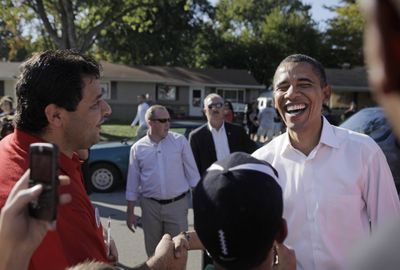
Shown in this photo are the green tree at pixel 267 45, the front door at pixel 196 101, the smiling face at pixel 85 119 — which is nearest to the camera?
the smiling face at pixel 85 119

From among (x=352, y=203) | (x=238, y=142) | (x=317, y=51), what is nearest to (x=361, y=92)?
(x=317, y=51)

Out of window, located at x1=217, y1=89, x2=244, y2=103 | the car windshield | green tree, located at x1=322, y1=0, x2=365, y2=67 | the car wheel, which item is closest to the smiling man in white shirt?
the car windshield

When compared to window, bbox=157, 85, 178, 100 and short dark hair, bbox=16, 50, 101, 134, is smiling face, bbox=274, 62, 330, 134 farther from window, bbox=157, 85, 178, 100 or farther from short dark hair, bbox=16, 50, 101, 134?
window, bbox=157, 85, 178, 100

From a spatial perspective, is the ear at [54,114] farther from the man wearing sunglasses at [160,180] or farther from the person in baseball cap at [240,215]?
the man wearing sunglasses at [160,180]

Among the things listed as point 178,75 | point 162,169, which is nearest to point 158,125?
point 162,169

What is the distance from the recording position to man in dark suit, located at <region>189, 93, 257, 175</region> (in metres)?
6.56

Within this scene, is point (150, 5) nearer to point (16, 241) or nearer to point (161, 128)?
point (161, 128)

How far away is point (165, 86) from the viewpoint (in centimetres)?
4056

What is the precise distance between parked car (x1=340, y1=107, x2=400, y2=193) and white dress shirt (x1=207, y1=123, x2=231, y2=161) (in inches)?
82.0

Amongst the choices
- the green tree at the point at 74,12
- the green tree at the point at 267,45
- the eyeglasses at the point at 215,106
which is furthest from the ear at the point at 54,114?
the green tree at the point at 267,45

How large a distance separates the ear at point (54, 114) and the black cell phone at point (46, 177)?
737 mm

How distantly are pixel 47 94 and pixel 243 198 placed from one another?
3.81ft

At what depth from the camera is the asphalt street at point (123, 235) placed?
6412mm

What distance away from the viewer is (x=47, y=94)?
227 cm
